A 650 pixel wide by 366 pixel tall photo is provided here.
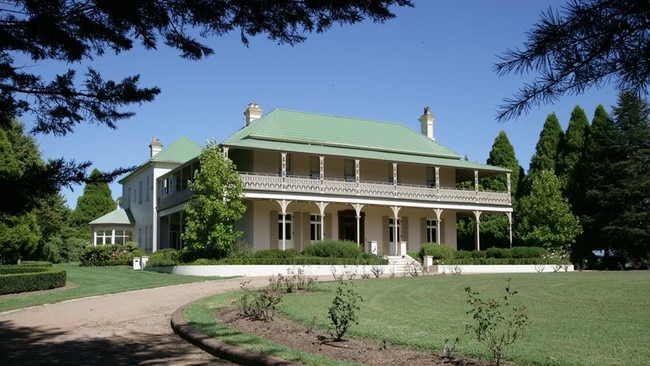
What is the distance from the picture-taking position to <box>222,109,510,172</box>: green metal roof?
36.8m

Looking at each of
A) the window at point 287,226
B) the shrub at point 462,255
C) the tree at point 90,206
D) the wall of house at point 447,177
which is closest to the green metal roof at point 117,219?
the window at point 287,226

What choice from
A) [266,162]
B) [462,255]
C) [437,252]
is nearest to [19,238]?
[266,162]

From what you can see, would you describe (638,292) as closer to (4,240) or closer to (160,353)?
(160,353)

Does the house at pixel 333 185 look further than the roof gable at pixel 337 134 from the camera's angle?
No

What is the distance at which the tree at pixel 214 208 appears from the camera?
3042 cm

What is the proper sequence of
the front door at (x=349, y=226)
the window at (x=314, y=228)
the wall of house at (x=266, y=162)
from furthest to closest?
the front door at (x=349, y=226), the window at (x=314, y=228), the wall of house at (x=266, y=162)

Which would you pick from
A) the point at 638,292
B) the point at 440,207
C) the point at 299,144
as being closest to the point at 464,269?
the point at 440,207

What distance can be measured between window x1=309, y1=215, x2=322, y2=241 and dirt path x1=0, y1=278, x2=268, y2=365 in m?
20.6

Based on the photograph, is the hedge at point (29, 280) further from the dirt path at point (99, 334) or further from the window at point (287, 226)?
the window at point (287, 226)

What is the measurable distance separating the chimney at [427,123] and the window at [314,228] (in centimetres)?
1399

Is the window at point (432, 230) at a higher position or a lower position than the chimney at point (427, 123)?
lower

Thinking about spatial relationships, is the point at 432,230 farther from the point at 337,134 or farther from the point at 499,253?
the point at 337,134

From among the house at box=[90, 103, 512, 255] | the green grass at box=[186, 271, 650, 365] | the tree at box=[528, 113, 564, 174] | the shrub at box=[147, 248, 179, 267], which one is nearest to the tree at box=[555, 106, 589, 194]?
the tree at box=[528, 113, 564, 174]

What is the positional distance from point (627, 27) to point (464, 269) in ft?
102
